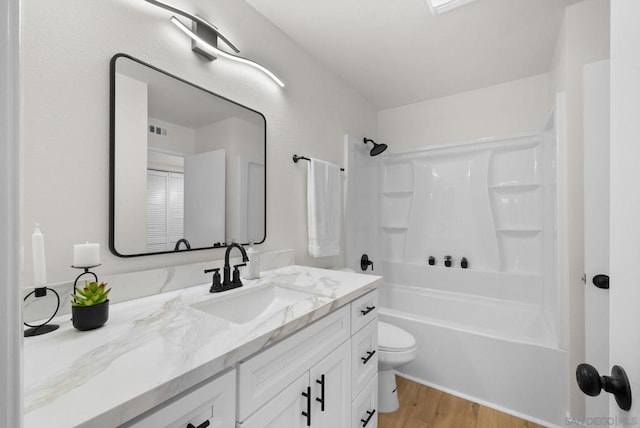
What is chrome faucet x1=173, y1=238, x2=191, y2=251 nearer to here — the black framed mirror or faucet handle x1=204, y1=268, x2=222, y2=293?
the black framed mirror

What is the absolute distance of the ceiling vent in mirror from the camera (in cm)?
165

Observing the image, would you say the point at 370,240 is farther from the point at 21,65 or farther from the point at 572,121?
the point at 21,65

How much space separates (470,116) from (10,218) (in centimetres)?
324

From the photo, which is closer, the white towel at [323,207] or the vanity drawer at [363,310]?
the vanity drawer at [363,310]

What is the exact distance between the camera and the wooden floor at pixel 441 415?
71.0 inches

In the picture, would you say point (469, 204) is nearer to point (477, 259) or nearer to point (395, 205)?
point (477, 259)

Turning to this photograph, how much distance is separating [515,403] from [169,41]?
286 centimetres

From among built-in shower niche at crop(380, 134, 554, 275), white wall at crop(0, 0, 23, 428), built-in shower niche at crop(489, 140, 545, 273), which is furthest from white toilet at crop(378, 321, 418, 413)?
white wall at crop(0, 0, 23, 428)

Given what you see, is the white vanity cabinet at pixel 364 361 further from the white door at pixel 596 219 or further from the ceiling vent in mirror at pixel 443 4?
the ceiling vent in mirror at pixel 443 4

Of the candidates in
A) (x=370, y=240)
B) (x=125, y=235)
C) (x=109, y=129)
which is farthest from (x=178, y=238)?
(x=370, y=240)

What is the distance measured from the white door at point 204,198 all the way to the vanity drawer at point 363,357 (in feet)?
2.76

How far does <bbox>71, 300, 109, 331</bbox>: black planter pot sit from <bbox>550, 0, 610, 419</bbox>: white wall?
87.9 inches

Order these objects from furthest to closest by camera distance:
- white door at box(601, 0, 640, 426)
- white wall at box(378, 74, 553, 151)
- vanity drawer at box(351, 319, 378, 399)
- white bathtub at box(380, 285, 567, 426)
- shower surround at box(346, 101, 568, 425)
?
white wall at box(378, 74, 553, 151)
shower surround at box(346, 101, 568, 425)
white bathtub at box(380, 285, 567, 426)
vanity drawer at box(351, 319, 378, 399)
white door at box(601, 0, 640, 426)

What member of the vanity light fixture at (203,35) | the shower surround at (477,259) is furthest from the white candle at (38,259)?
the shower surround at (477,259)
